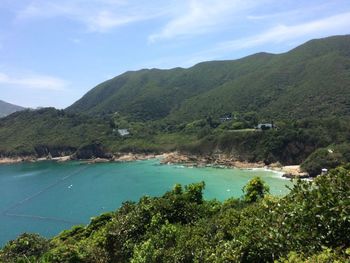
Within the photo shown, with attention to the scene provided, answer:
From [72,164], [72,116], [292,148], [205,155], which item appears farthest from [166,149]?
[72,116]

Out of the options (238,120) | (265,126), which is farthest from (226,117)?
(265,126)

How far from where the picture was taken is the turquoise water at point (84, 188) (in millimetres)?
55156

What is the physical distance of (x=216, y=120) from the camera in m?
119

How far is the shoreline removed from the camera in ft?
246

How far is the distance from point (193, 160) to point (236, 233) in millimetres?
82085

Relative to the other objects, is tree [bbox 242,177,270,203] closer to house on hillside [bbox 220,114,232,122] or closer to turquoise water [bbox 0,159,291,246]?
turquoise water [bbox 0,159,291,246]

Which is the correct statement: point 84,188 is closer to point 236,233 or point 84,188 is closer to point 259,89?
point 236,233

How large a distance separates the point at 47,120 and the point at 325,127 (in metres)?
95.9

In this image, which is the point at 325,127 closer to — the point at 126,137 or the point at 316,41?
the point at 126,137

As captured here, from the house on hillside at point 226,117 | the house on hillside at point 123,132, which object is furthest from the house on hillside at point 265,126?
the house on hillside at point 123,132

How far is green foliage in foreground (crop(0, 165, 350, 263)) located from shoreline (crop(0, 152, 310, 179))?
154ft

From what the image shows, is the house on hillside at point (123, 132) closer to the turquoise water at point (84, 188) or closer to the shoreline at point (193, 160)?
the shoreline at point (193, 160)

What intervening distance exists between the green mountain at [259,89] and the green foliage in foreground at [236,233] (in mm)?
85795

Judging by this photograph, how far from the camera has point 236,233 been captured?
1290cm
